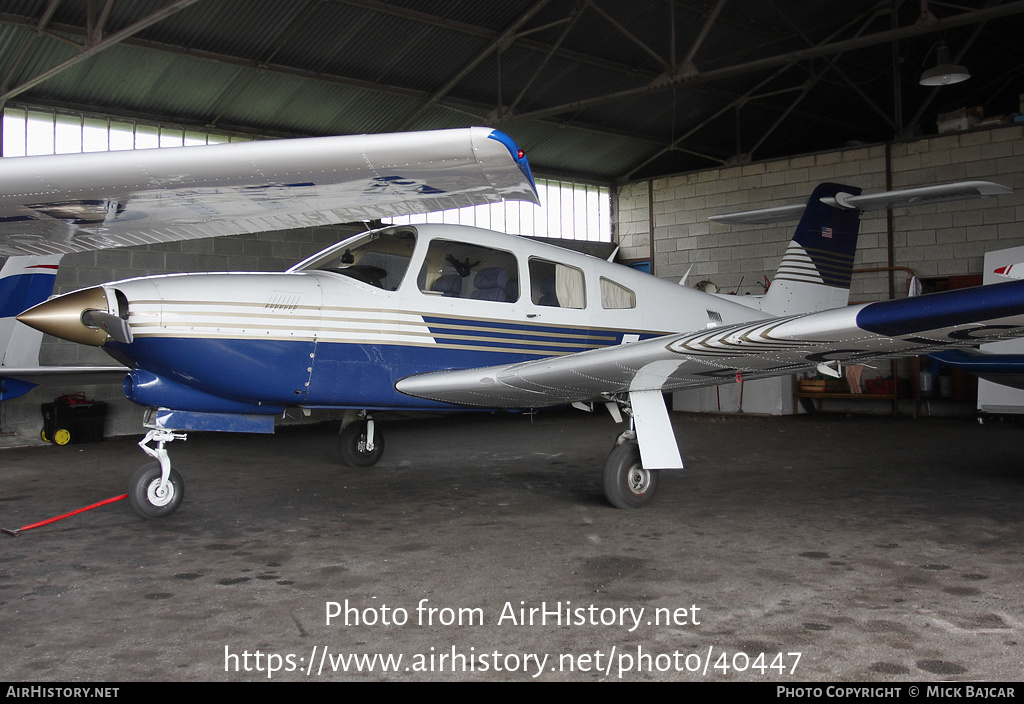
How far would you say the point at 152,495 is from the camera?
16.0ft

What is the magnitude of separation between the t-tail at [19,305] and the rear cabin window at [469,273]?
5.56m

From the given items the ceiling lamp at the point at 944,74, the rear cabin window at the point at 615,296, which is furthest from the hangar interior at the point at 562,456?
the rear cabin window at the point at 615,296

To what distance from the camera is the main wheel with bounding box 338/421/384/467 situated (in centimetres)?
736

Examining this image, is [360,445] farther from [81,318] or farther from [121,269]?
[121,269]

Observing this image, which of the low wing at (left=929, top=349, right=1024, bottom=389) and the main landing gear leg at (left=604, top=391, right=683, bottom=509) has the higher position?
the low wing at (left=929, top=349, right=1024, bottom=389)

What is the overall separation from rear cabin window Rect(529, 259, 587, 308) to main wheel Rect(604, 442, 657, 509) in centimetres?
135

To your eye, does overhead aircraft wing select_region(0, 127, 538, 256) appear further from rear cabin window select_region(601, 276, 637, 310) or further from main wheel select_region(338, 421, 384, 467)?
main wheel select_region(338, 421, 384, 467)

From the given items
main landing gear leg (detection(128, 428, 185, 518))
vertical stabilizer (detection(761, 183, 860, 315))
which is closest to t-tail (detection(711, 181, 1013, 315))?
vertical stabilizer (detection(761, 183, 860, 315))

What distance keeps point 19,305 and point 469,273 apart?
580cm

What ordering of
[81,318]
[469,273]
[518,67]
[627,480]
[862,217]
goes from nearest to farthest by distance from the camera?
[81,318]
[627,480]
[469,273]
[518,67]
[862,217]

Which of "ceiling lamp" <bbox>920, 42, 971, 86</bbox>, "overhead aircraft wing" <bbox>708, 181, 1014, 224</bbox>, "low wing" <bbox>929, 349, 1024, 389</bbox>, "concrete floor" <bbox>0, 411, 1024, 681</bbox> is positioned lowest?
"concrete floor" <bbox>0, 411, 1024, 681</bbox>

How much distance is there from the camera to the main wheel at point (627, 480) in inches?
203

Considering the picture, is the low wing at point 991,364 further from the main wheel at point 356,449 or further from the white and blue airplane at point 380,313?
the main wheel at point 356,449

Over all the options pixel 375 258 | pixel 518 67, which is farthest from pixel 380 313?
pixel 518 67
